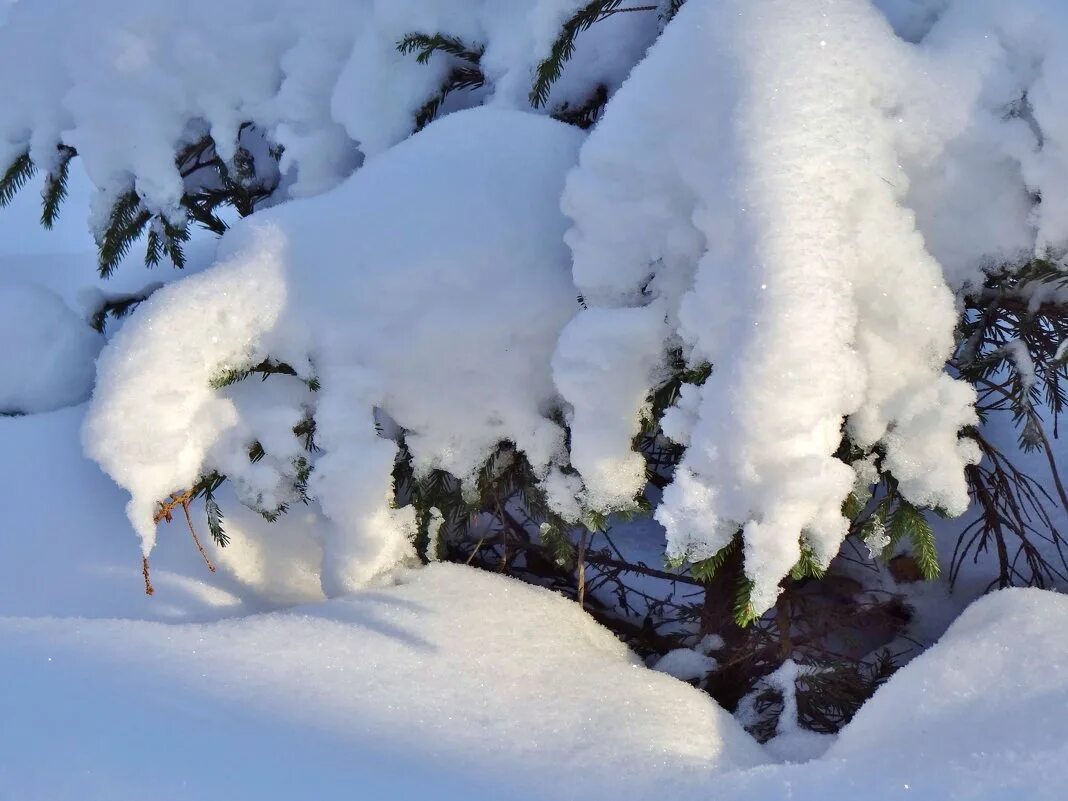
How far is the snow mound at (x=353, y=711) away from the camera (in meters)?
1.07

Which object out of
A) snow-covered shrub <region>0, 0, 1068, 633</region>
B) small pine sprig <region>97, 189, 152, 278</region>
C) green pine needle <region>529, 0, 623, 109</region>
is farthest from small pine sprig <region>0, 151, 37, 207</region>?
green pine needle <region>529, 0, 623, 109</region>

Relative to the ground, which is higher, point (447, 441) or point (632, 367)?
point (632, 367)

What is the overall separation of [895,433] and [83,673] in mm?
1342

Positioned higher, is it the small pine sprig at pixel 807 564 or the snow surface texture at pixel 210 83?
the snow surface texture at pixel 210 83

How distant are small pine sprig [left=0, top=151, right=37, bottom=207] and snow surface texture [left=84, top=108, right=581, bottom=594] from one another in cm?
91

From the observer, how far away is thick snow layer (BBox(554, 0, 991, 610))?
3.76 ft

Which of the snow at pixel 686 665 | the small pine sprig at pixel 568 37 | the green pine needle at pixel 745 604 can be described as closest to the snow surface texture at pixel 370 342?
the small pine sprig at pixel 568 37

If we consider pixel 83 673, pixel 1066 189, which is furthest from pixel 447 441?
pixel 1066 189

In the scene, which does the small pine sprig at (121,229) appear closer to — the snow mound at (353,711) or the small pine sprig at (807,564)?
the snow mound at (353,711)

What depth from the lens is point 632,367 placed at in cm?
137

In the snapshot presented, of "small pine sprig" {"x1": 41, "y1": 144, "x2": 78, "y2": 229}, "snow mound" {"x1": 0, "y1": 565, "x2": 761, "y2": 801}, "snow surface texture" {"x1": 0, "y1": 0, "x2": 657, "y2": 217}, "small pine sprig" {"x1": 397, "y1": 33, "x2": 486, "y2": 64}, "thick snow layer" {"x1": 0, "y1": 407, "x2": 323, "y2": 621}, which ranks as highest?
"small pine sprig" {"x1": 397, "y1": 33, "x2": 486, "y2": 64}

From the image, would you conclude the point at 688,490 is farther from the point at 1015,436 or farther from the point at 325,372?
the point at 1015,436

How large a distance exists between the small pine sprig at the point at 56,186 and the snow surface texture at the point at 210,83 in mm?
35

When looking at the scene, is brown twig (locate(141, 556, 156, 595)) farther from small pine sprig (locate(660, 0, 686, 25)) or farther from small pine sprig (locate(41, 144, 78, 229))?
small pine sprig (locate(660, 0, 686, 25))
